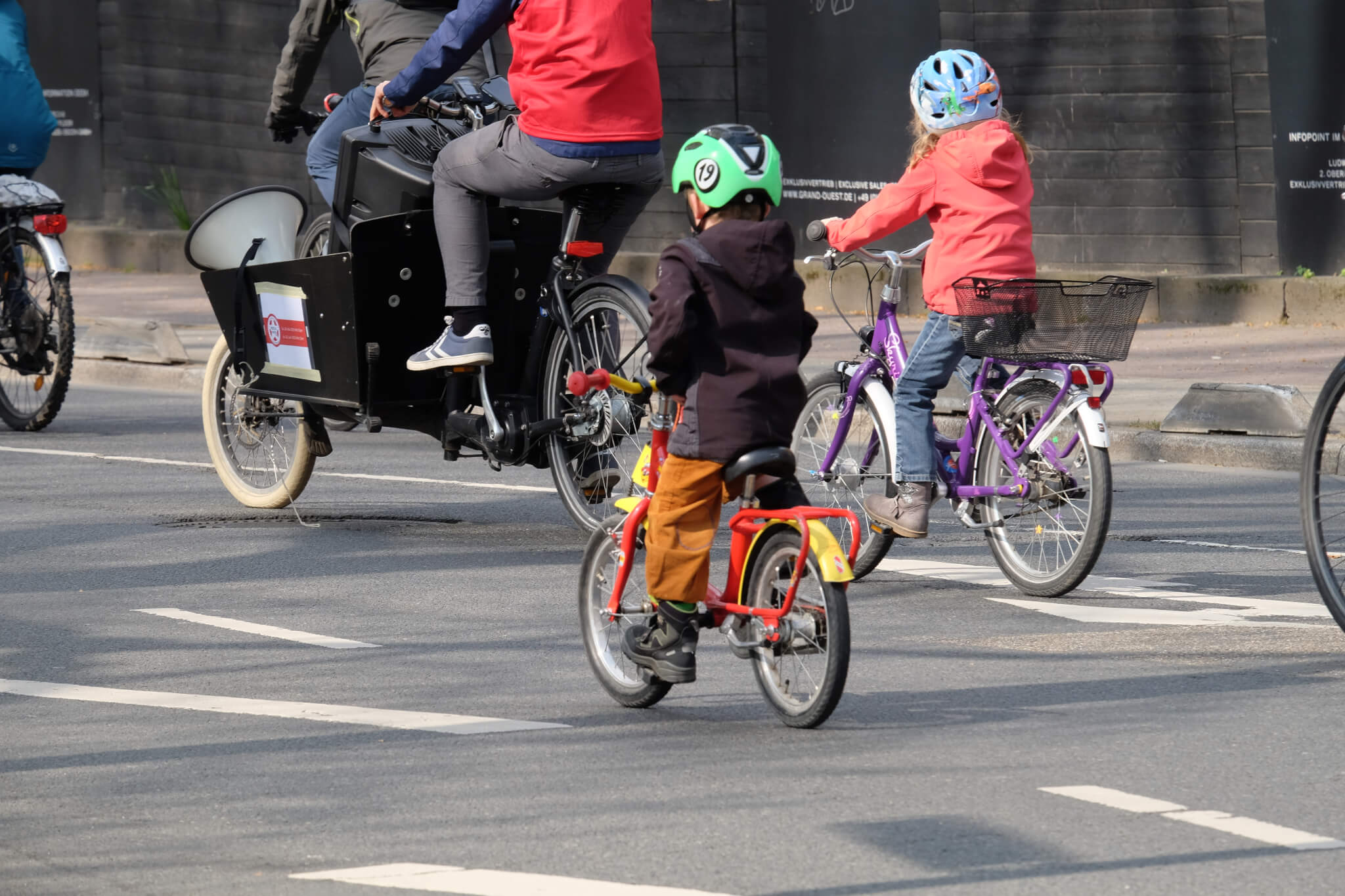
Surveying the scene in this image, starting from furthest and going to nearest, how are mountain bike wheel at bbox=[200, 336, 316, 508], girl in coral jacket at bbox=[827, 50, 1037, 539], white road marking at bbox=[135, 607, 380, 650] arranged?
mountain bike wheel at bbox=[200, 336, 316, 508], girl in coral jacket at bbox=[827, 50, 1037, 539], white road marking at bbox=[135, 607, 380, 650]

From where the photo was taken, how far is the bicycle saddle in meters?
5.65

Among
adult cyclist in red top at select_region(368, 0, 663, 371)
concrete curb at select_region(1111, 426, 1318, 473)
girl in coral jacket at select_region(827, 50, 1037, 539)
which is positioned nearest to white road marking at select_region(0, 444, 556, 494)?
adult cyclist in red top at select_region(368, 0, 663, 371)

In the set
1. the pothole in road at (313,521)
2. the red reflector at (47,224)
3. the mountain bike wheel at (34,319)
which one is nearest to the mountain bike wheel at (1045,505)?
the pothole in road at (313,521)

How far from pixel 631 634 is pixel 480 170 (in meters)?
2.71

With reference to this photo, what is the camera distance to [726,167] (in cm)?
585

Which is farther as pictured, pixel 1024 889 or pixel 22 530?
pixel 22 530

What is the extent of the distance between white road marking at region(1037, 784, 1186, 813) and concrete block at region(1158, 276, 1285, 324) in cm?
1126

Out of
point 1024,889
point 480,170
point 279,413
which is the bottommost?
point 1024,889

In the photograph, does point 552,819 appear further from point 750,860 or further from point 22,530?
point 22,530

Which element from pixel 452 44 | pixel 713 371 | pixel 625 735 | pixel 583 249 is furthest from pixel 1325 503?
pixel 452 44

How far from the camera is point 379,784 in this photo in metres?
5.27

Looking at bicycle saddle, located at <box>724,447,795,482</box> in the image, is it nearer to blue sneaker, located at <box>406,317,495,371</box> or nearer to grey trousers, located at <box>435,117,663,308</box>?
grey trousers, located at <box>435,117,663,308</box>

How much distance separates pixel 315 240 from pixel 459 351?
4.48 ft

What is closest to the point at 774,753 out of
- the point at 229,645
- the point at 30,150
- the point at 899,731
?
the point at 899,731
